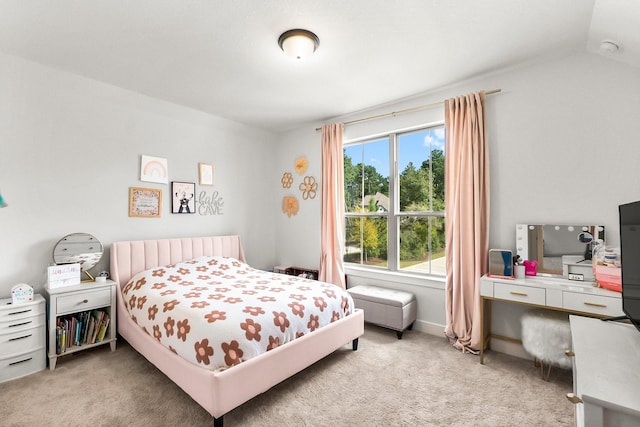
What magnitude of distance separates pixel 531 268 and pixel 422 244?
1123 millimetres

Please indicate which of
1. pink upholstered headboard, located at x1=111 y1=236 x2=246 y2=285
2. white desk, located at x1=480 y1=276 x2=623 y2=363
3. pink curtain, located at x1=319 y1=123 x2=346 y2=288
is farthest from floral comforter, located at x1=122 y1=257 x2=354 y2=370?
white desk, located at x1=480 y1=276 x2=623 y2=363

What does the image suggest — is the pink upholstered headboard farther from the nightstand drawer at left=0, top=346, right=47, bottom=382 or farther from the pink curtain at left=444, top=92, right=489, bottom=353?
the pink curtain at left=444, top=92, right=489, bottom=353

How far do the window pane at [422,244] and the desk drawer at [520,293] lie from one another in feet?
2.77

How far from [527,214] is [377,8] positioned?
87.2 inches

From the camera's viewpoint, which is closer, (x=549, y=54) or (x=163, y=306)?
(x=163, y=306)

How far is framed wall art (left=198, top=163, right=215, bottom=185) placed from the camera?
405 cm

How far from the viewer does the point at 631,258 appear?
58.6 inches

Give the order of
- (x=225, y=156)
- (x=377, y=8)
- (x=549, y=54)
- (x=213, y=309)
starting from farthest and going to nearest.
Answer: (x=225, y=156) < (x=549, y=54) < (x=213, y=309) < (x=377, y=8)

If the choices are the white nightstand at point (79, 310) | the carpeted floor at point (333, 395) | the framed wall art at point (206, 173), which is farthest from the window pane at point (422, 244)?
the white nightstand at point (79, 310)

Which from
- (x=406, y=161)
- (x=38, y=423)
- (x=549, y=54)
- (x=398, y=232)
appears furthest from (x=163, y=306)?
(x=549, y=54)

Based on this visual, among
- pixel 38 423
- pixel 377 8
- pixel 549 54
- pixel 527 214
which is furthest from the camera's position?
pixel 527 214

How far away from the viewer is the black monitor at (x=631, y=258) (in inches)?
55.5

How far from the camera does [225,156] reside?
4.36 meters

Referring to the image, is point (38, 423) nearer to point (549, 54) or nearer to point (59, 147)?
point (59, 147)
